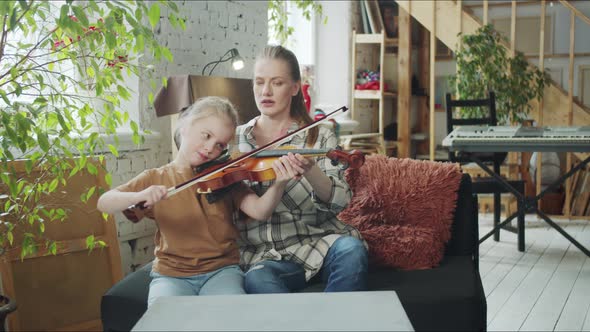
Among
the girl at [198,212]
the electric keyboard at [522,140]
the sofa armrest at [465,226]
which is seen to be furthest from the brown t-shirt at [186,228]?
the electric keyboard at [522,140]

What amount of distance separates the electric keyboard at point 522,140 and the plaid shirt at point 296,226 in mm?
1947

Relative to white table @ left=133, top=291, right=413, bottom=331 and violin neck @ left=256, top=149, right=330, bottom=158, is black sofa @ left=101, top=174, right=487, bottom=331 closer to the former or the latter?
violin neck @ left=256, top=149, right=330, bottom=158

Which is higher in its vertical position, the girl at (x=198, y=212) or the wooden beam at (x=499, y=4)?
the wooden beam at (x=499, y=4)

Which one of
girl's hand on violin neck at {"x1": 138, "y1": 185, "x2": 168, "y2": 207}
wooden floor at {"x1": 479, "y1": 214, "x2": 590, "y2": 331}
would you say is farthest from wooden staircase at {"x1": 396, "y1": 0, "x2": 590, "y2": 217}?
girl's hand on violin neck at {"x1": 138, "y1": 185, "x2": 168, "y2": 207}

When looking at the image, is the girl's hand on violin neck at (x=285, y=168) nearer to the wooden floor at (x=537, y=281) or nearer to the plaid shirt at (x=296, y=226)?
the plaid shirt at (x=296, y=226)

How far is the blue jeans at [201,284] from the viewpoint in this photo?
5.13 ft

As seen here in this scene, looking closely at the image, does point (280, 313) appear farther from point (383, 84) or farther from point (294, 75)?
point (383, 84)

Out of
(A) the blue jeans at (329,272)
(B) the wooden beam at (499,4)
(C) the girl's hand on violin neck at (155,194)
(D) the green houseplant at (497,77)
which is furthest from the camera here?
(B) the wooden beam at (499,4)

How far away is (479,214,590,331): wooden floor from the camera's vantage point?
2.81 meters

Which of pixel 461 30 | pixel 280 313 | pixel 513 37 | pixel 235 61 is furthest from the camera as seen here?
pixel 461 30

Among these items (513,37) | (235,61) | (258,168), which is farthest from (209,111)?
(513,37)

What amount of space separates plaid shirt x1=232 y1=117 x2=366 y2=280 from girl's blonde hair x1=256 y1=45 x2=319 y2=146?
0.9 inches

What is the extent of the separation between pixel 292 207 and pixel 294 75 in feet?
1.24

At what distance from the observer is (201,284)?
1.63 m
